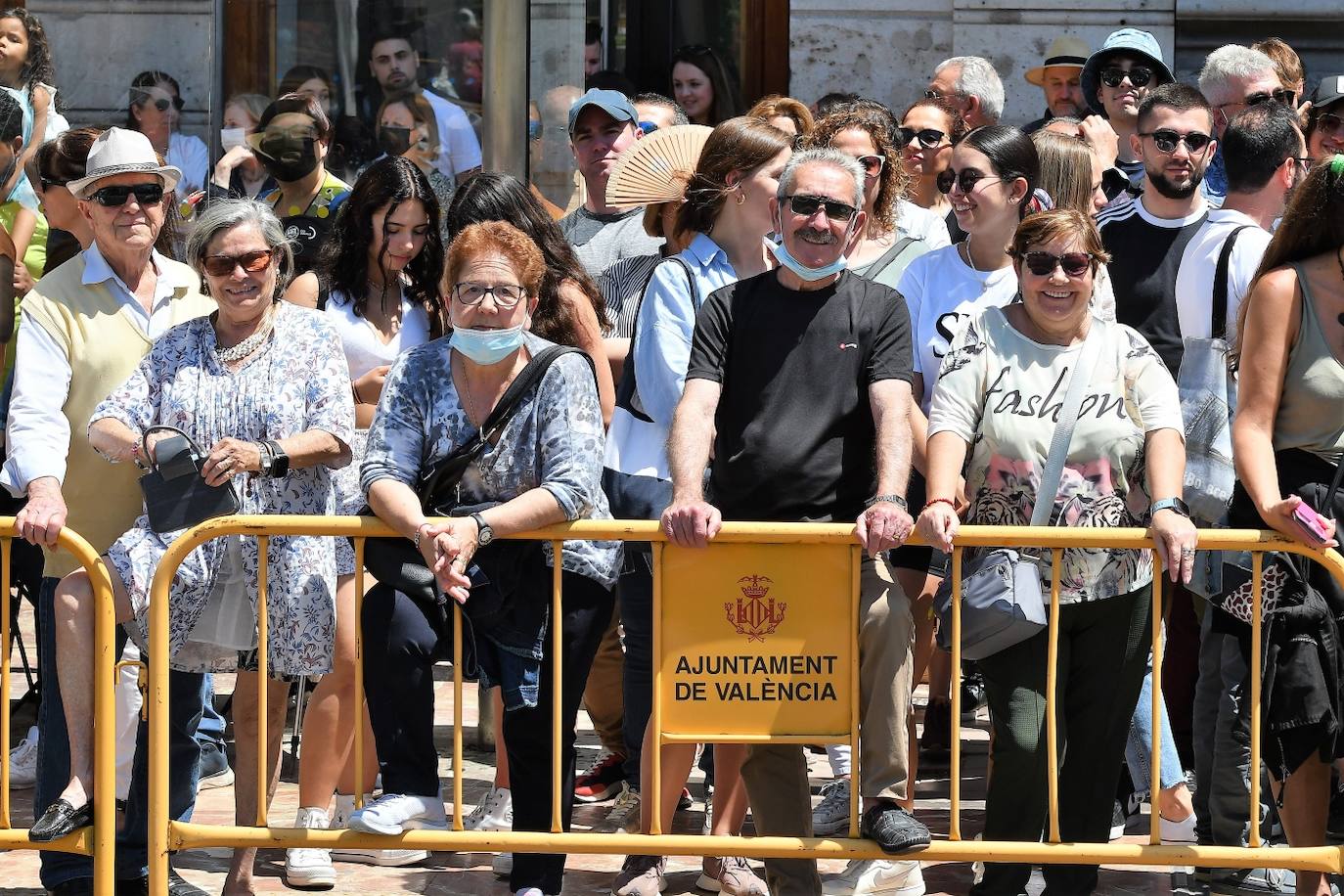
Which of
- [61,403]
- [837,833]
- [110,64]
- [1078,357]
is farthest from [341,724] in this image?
[110,64]

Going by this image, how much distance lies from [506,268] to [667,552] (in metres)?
0.92

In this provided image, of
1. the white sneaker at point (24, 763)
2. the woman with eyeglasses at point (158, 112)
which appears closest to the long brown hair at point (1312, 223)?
the white sneaker at point (24, 763)

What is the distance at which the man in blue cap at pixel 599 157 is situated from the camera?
7449mm

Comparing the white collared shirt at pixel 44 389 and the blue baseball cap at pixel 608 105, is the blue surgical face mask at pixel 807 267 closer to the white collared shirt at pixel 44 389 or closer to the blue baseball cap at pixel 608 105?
the white collared shirt at pixel 44 389

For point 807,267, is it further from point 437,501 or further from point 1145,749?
point 1145,749

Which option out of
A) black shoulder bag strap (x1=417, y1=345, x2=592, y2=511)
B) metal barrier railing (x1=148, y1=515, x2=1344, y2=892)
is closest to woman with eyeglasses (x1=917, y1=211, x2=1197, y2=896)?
metal barrier railing (x1=148, y1=515, x2=1344, y2=892)

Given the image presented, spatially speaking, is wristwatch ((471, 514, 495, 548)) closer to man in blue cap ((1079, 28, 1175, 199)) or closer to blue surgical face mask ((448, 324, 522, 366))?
blue surgical face mask ((448, 324, 522, 366))

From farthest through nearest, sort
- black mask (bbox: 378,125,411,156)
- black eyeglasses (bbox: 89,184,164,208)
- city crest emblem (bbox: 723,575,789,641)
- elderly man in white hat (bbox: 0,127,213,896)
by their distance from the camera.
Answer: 1. black mask (bbox: 378,125,411,156)
2. black eyeglasses (bbox: 89,184,164,208)
3. elderly man in white hat (bbox: 0,127,213,896)
4. city crest emblem (bbox: 723,575,789,641)

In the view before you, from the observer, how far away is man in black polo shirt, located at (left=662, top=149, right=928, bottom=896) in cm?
529

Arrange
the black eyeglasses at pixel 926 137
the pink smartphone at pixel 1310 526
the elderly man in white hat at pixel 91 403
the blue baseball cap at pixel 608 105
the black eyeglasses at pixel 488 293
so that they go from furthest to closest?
1. the black eyeglasses at pixel 926 137
2. the blue baseball cap at pixel 608 105
3. the elderly man in white hat at pixel 91 403
4. the black eyeglasses at pixel 488 293
5. the pink smartphone at pixel 1310 526

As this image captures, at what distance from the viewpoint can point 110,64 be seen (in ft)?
33.1

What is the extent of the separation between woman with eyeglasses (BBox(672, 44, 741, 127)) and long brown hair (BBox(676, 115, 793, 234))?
413 cm

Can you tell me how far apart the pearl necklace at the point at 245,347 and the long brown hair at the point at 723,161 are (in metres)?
1.33

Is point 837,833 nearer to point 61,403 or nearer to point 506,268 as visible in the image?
point 506,268
